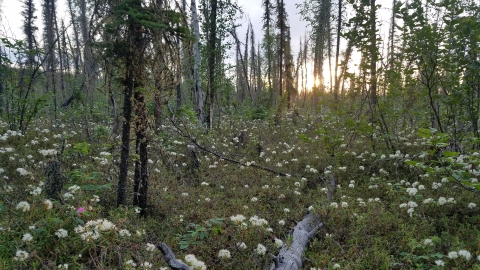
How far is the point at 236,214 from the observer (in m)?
5.54

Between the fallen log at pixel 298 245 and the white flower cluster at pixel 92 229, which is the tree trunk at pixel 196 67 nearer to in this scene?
the fallen log at pixel 298 245

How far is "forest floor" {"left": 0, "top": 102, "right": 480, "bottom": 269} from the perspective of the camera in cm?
335

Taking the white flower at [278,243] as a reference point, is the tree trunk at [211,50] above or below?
above

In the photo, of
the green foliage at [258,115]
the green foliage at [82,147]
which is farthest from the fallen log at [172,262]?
the green foliage at [258,115]

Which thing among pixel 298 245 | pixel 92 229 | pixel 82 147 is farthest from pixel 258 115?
pixel 92 229

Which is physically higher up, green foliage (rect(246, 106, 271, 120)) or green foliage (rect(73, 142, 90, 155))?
green foliage (rect(246, 106, 271, 120))

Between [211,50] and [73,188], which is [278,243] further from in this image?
[211,50]

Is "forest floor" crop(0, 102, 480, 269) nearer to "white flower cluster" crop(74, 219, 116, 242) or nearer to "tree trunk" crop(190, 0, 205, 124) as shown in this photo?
"white flower cluster" crop(74, 219, 116, 242)

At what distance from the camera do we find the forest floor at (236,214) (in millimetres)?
3350

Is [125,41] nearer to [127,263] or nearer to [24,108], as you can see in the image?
[127,263]

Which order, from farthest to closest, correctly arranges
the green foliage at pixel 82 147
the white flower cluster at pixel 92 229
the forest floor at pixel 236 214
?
the green foliage at pixel 82 147, the forest floor at pixel 236 214, the white flower cluster at pixel 92 229

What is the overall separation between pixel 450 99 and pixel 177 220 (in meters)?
7.46

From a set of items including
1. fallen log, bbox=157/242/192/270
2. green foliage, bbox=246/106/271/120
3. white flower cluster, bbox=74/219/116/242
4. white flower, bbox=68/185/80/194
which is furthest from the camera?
green foliage, bbox=246/106/271/120

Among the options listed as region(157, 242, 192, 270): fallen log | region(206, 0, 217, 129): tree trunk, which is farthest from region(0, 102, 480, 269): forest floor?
region(206, 0, 217, 129): tree trunk
